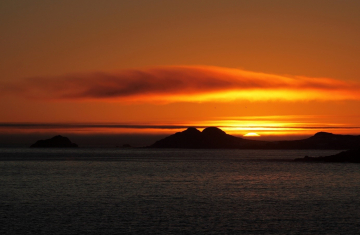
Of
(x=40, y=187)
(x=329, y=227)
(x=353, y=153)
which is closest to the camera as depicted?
(x=329, y=227)

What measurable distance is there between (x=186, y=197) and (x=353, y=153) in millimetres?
144215

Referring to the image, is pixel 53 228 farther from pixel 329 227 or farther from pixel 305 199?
pixel 305 199

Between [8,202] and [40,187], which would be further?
[40,187]

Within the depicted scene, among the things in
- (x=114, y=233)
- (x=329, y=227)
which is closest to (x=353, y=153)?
(x=329, y=227)

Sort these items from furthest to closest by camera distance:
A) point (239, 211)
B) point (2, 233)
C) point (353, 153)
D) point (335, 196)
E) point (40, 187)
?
point (353, 153)
point (40, 187)
point (335, 196)
point (239, 211)
point (2, 233)

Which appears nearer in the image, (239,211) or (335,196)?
(239,211)

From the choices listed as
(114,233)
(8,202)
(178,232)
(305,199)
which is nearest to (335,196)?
(305,199)

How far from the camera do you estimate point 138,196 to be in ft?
227

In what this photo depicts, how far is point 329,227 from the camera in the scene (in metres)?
44.5

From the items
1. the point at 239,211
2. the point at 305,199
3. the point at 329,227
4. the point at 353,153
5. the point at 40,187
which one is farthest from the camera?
the point at 353,153

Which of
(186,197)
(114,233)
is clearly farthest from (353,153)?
(114,233)

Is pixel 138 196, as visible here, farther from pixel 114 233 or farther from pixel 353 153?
pixel 353 153

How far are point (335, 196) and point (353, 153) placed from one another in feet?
428

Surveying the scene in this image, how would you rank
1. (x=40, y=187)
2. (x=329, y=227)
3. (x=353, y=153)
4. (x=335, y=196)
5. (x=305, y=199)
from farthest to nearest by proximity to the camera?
(x=353, y=153), (x=40, y=187), (x=335, y=196), (x=305, y=199), (x=329, y=227)
